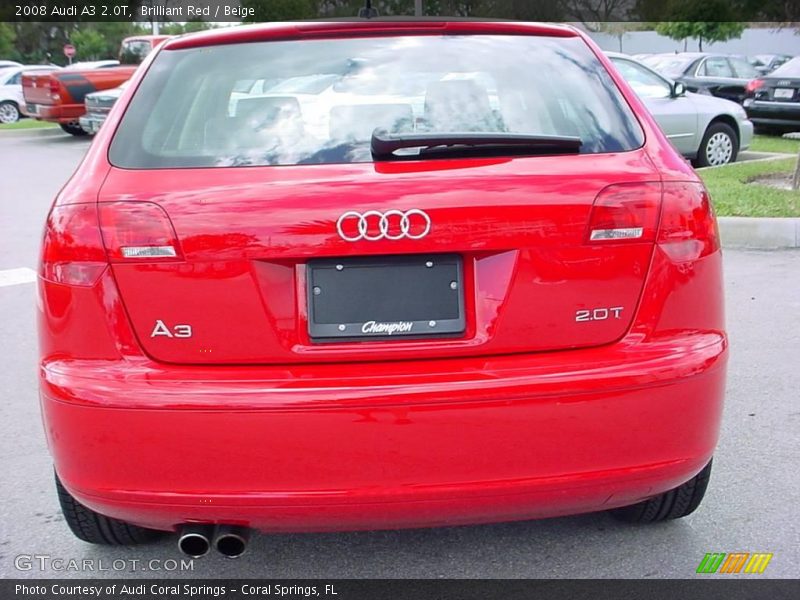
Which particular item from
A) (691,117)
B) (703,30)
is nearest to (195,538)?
(691,117)

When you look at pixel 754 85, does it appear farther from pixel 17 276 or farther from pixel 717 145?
pixel 17 276

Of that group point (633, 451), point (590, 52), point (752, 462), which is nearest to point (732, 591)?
point (633, 451)

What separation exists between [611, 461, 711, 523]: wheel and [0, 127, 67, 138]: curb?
2070cm

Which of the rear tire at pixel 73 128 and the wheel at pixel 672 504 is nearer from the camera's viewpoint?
the wheel at pixel 672 504

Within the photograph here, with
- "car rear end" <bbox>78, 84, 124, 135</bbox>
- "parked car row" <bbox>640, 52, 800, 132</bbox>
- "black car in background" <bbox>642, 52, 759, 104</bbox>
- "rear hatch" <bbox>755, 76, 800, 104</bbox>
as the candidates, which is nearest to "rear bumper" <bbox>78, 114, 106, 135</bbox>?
"car rear end" <bbox>78, 84, 124, 135</bbox>

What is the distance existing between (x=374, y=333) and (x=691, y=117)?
1012 centimetres

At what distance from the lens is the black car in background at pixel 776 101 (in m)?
15.6

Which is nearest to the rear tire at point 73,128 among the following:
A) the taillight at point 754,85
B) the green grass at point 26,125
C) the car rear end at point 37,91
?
the car rear end at point 37,91

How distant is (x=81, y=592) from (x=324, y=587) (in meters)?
0.72

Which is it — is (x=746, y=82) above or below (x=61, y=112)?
above

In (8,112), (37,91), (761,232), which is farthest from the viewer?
(8,112)

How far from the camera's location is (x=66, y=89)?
19.1m

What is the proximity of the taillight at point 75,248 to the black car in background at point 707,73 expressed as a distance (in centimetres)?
1602

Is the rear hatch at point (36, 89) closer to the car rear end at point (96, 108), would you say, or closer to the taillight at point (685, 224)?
the car rear end at point (96, 108)
